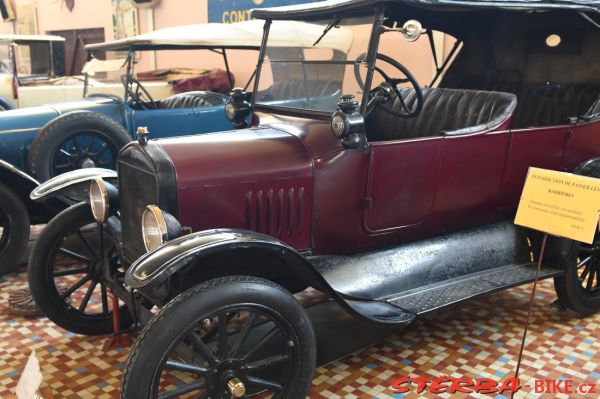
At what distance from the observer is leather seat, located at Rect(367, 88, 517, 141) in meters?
3.32

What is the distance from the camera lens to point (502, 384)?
2.66 meters

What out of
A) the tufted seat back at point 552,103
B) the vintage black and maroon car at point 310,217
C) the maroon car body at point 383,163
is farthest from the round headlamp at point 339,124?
the tufted seat back at point 552,103

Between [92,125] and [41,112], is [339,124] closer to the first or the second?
[92,125]

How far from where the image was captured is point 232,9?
27.1 feet

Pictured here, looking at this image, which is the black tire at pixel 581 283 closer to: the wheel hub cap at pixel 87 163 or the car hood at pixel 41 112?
the wheel hub cap at pixel 87 163

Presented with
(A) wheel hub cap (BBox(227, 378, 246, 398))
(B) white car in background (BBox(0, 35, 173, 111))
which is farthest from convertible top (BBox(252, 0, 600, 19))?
(B) white car in background (BBox(0, 35, 173, 111))

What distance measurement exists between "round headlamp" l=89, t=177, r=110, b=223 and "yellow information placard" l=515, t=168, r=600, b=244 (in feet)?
6.16

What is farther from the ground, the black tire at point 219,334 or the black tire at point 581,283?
the black tire at point 219,334

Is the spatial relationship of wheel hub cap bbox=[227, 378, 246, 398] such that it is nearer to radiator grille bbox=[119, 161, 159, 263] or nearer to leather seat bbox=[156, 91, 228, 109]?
radiator grille bbox=[119, 161, 159, 263]

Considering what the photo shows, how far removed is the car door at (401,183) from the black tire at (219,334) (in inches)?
32.7

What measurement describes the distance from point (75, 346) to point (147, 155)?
1247mm

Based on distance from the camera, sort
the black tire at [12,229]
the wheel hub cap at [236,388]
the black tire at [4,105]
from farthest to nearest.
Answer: the black tire at [4,105] < the black tire at [12,229] < the wheel hub cap at [236,388]

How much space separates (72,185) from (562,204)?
7.58 ft

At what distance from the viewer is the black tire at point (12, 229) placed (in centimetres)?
384
